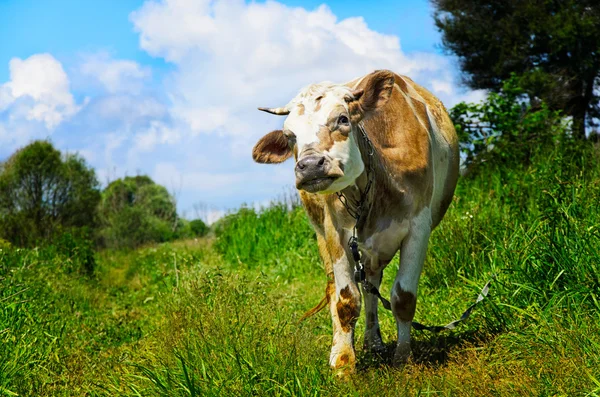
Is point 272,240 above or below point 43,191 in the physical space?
below

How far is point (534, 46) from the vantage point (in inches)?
755

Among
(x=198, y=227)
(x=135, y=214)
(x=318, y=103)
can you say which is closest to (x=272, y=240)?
(x=318, y=103)

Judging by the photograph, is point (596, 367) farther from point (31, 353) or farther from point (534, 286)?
point (31, 353)

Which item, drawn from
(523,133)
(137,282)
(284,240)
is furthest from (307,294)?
(523,133)

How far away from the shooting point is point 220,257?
12.2 metres

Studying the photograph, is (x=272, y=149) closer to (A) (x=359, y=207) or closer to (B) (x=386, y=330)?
(A) (x=359, y=207)

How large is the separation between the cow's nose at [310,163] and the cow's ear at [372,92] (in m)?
0.66

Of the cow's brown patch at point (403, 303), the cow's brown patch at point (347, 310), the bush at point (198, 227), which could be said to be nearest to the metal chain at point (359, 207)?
the cow's brown patch at point (347, 310)

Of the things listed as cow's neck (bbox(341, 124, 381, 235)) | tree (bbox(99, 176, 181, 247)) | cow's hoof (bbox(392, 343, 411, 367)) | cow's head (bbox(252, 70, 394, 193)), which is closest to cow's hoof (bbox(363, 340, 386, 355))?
cow's hoof (bbox(392, 343, 411, 367))

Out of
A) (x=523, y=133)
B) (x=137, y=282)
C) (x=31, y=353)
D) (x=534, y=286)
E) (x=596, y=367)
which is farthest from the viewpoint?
(x=523, y=133)

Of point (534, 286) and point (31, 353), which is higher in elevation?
point (534, 286)

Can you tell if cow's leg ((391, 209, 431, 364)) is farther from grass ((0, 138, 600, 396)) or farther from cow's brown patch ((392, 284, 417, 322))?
grass ((0, 138, 600, 396))

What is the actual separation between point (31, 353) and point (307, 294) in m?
3.78

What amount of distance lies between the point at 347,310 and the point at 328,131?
1.27 metres
